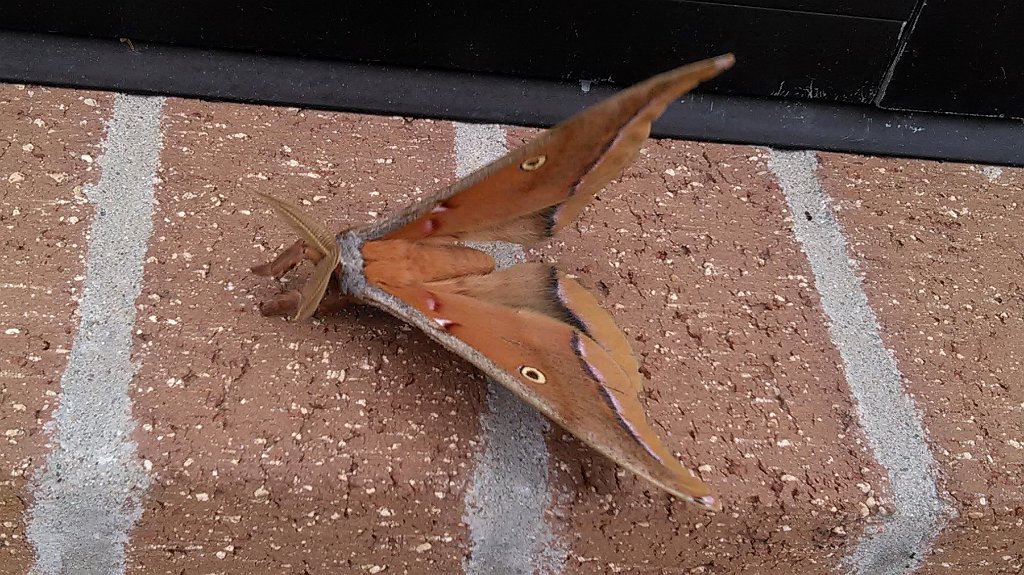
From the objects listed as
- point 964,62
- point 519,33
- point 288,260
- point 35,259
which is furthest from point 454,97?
point 964,62

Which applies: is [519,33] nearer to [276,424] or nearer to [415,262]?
[415,262]

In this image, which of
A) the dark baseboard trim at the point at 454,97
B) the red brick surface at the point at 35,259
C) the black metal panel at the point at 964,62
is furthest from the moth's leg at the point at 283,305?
the black metal panel at the point at 964,62

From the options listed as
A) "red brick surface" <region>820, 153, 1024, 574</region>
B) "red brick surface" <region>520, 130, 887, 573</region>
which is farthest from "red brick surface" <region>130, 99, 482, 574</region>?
"red brick surface" <region>820, 153, 1024, 574</region>

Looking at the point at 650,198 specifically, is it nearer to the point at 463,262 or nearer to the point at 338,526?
the point at 463,262

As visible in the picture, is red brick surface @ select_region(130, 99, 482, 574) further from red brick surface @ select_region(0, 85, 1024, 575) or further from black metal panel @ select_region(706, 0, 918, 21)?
black metal panel @ select_region(706, 0, 918, 21)

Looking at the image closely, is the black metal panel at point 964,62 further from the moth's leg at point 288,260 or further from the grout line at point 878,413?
the moth's leg at point 288,260
